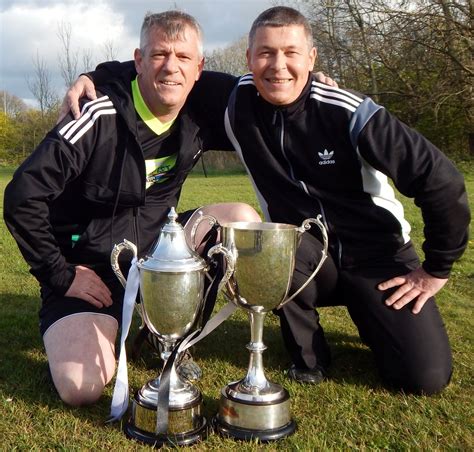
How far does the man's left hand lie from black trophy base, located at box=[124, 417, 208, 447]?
1.06 m

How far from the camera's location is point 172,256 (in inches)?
85.3

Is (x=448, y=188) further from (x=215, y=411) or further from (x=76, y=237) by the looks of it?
(x=76, y=237)

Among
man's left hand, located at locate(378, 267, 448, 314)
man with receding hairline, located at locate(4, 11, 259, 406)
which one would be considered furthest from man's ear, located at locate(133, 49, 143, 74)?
man's left hand, located at locate(378, 267, 448, 314)

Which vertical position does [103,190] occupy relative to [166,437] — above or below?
above

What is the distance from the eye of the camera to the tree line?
1752cm

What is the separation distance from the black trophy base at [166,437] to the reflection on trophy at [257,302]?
93 mm

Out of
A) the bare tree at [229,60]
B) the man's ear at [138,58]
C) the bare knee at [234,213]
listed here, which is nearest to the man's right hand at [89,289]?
the bare knee at [234,213]

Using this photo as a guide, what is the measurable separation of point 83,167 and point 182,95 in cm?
57

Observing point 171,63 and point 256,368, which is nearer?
point 256,368

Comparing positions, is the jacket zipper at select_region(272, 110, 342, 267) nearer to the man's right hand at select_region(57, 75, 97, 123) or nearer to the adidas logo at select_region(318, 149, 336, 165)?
the adidas logo at select_region(318, 149, 336, 165)

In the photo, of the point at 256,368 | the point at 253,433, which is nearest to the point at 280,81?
the point at 256,368

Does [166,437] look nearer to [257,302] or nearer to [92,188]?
[257,302]

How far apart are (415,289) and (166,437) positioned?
128 cm

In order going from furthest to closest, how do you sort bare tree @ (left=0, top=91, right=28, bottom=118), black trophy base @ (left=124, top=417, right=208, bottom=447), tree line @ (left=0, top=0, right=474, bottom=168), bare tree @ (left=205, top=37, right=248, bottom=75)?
bare tree @ (left=0, top=91, right=28, bottom=118) → bare tree @ (left=205, top=37, right=248, bottom=75) → tree line @ (left=0, top=0, right=474, bottom=168) → black trophy base @ (left=124, top=417, right=208, bottom=447)
